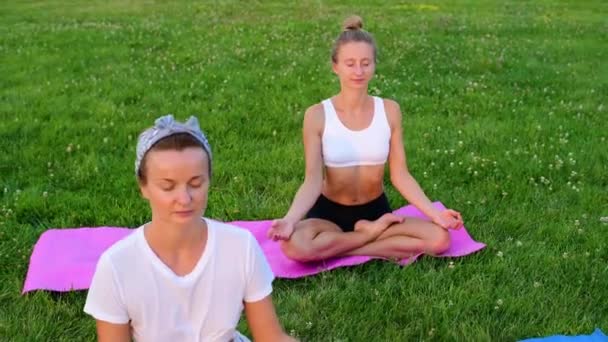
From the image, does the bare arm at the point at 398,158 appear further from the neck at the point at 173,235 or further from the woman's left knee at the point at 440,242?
the neck at the point at 173,235

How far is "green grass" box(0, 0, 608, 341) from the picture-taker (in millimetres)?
5355

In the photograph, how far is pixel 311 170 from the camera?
619 cm

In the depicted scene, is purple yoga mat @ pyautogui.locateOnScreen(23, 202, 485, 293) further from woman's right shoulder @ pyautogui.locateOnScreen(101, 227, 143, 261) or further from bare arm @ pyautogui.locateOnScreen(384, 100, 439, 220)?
woman's right shoulder @ pyautogui.locateOnScreen(101, 227, 143, 261)

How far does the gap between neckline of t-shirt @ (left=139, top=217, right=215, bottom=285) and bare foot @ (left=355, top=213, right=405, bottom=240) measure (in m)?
2.76

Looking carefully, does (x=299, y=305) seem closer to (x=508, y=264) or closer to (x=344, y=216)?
(x=344, y=216)

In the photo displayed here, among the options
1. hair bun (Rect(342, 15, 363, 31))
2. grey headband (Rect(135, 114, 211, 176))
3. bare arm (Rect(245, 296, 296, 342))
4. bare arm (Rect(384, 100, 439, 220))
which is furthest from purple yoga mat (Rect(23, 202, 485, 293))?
grey headband (Rect(135, 114, 211, 176))

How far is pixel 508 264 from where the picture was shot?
19.7 feet

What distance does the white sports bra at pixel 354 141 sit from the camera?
629 cm

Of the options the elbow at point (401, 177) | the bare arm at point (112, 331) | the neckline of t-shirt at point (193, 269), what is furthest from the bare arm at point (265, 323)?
the elbow at point (401, 177)

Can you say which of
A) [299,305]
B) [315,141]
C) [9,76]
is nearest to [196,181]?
[299,305]

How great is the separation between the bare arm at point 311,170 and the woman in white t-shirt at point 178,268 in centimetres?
234

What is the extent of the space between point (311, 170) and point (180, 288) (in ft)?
9.18

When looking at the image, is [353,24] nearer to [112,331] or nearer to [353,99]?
[353,99]

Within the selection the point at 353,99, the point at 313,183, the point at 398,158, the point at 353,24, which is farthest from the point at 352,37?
the point at 313,183
